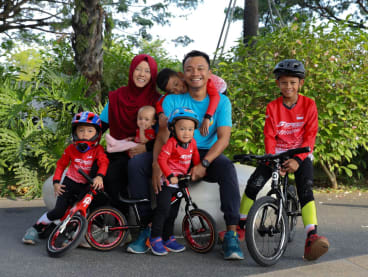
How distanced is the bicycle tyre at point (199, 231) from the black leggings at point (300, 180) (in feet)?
1.65

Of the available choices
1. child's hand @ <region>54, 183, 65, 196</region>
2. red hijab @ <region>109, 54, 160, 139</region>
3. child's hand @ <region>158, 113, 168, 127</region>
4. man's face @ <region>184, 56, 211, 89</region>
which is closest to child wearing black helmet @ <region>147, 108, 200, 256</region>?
child's hand @ <region>158, 113, 168, 127</region>

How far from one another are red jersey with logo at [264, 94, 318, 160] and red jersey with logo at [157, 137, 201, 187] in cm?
66

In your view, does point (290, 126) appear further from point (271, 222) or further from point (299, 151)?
point (271, 222)

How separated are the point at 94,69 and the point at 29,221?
3.09 metres

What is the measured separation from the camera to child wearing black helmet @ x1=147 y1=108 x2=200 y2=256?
3.96 metres

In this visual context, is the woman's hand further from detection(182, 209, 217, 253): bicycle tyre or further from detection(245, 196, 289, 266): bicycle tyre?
detection(245, 196, 289, 266): bicycle tyre

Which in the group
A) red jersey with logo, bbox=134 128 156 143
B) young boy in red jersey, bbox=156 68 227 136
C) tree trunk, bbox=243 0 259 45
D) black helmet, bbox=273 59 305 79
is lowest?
red jersey with logo, bbox=134 128 156 143

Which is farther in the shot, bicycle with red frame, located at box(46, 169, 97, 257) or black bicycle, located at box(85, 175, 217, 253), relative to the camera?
black bicycle, located at box(85, 175, 217, 253)

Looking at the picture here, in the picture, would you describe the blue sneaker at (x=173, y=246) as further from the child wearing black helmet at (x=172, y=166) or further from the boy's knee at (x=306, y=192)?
the boy's knee at (x=306, y=192)

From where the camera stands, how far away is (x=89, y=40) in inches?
298

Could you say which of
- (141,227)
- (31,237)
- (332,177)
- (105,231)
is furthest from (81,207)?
(332,177)

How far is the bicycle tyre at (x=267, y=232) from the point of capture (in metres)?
3.56

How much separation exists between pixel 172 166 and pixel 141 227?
62 cm

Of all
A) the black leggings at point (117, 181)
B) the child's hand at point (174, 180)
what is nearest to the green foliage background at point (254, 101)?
the black leggings at point (117, 181)
